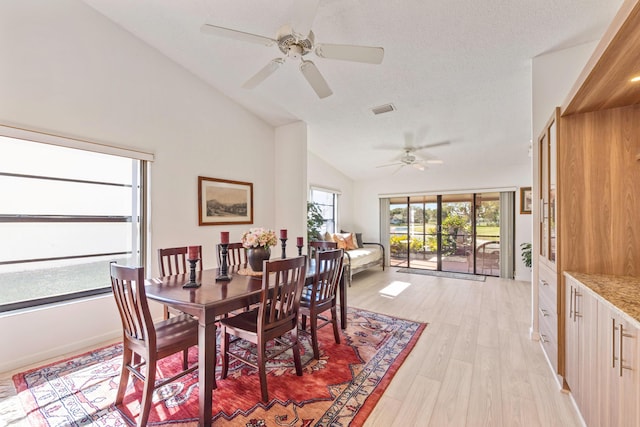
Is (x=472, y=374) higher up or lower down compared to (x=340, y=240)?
lower down

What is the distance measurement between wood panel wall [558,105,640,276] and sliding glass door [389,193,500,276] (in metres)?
4.46

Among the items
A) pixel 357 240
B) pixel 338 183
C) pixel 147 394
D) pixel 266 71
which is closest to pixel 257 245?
pixel 147 394

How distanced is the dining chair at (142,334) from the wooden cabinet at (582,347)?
225 centimetres

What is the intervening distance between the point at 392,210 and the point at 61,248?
6205mm

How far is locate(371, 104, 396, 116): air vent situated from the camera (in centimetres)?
365

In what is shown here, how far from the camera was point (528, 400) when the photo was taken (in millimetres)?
1903

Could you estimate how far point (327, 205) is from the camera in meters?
6.70

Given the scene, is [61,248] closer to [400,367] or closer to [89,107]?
[89,107]

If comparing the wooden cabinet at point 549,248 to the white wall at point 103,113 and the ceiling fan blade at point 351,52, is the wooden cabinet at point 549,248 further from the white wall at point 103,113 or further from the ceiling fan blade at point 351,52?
the white wall at point 103,113

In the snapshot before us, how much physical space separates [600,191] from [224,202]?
3896 millimetres

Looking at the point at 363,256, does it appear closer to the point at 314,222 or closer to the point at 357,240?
the point at 357,240

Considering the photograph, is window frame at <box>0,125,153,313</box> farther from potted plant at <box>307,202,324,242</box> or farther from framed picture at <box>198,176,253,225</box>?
potted plant at <box>307,202,324,242</box>

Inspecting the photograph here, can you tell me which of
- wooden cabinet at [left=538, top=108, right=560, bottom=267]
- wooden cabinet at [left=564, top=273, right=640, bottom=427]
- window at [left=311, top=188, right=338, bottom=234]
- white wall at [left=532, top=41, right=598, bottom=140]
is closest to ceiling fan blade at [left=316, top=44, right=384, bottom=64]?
wooden cabinet at [left=538, top=108, right=560, bottom=267]

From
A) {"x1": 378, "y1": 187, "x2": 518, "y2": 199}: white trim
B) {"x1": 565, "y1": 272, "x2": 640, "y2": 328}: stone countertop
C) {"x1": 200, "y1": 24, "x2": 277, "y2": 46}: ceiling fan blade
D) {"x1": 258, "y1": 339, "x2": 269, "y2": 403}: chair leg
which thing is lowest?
{"x1": 258, "y1": 339, "x2": 269, "y2": 403}: chair leg
